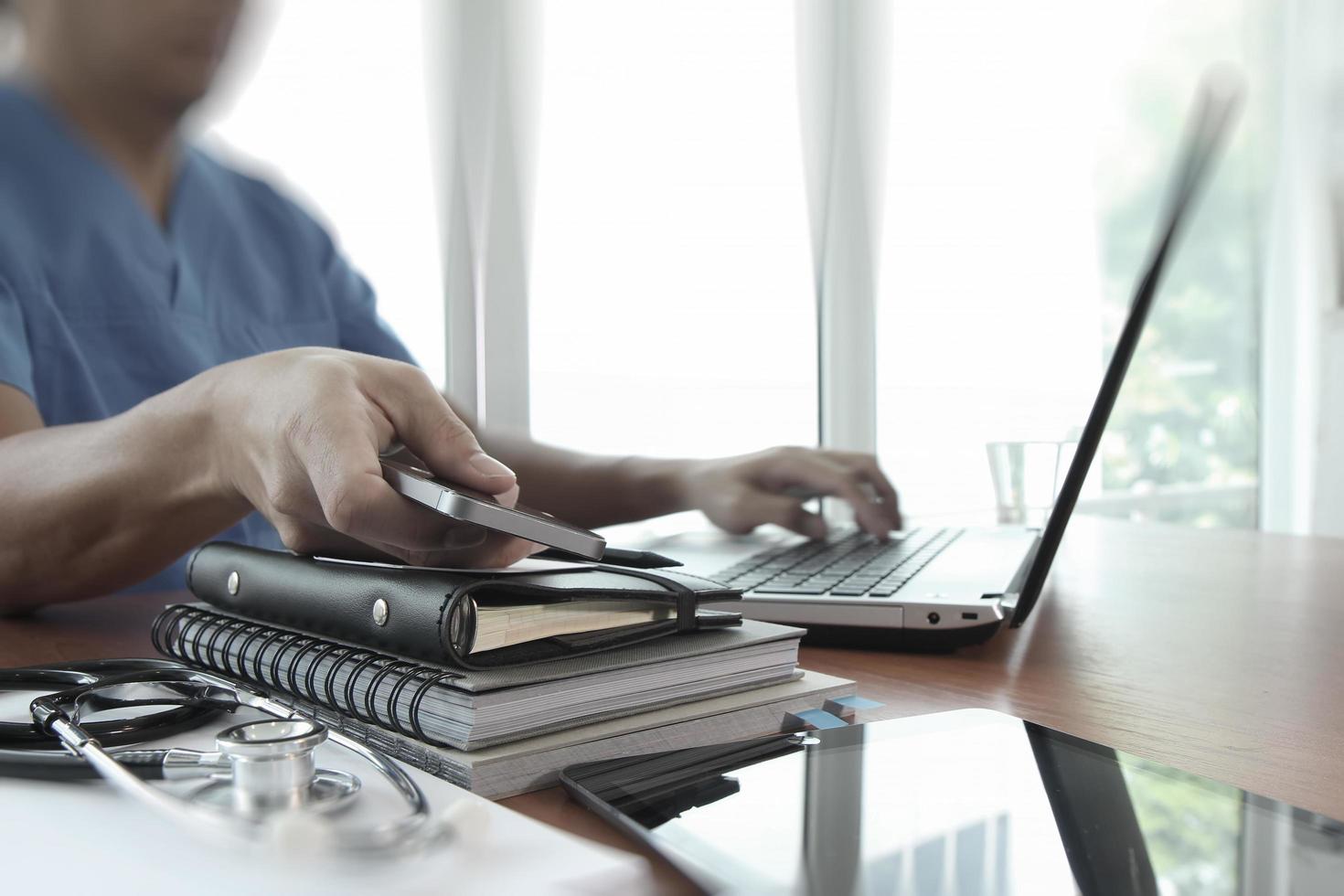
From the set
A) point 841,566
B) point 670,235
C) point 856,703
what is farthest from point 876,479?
point 670,235

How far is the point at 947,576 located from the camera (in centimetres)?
64

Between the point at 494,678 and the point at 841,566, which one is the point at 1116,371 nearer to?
the point at 841,566

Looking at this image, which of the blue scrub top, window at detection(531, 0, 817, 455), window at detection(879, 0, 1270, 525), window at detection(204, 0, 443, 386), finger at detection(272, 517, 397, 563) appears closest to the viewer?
finger at detection(272, 517, 397, 563)

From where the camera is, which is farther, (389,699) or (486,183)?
(486,183)

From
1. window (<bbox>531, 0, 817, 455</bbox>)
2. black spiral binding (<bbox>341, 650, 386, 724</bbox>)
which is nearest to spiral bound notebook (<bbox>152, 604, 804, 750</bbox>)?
black spiral binding (<bbox>341, 650, 386, 724</bbox>)

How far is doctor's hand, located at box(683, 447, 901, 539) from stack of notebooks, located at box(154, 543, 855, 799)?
50 cm

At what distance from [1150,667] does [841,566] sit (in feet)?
0.80

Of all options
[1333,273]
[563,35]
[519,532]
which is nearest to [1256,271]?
[1333,273]

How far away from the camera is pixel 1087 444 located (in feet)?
1.73

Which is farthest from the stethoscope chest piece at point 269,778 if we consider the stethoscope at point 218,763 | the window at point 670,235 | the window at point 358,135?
the window at point 670,235

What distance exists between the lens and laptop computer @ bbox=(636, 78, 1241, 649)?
0.53 metres

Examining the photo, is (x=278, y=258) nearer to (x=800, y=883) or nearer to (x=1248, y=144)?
(x=800, y=883)

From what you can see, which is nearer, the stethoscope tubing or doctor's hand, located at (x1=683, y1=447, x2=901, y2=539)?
the stethoscope tubing

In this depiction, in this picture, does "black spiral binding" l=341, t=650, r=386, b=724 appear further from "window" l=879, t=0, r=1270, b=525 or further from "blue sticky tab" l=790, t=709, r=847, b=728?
"window" l=879, t=0, r=1270, b=525
